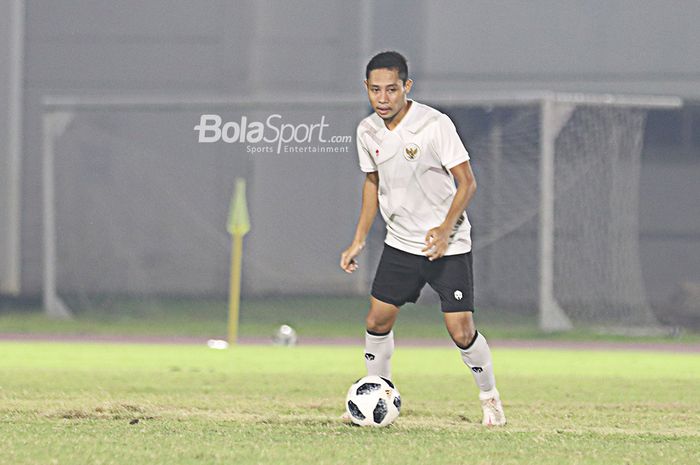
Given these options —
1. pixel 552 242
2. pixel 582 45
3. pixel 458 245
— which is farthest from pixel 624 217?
pixel 458 245

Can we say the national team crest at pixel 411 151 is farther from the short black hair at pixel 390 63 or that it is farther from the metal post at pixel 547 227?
the metal post at pixel 547 227

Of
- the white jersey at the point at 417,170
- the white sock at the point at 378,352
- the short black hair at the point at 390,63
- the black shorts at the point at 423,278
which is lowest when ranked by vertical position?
the white sock at the point at 378,352

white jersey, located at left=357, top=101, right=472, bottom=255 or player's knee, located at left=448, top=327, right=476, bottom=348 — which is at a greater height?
white jersey, located at left=357, top=101, right=472, bottom=255

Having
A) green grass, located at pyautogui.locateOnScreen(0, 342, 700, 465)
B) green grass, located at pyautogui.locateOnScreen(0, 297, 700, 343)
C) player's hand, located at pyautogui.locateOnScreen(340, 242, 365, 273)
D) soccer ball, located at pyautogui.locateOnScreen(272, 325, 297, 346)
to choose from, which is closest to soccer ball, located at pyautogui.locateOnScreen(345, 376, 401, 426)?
green grass, located at pyautogui.locateOnScreen(0, 342, 700, 465)

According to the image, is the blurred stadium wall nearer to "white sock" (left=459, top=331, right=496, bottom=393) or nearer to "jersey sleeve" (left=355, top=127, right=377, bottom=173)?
"jersey sleeve" (left=355, top=127, right=377, bottom=173)

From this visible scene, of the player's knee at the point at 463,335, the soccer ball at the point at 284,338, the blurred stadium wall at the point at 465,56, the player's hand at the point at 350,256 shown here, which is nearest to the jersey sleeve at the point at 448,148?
the player's hand at the point at 350,256

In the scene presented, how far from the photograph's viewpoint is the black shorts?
6.80m

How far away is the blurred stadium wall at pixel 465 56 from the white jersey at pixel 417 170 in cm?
1477

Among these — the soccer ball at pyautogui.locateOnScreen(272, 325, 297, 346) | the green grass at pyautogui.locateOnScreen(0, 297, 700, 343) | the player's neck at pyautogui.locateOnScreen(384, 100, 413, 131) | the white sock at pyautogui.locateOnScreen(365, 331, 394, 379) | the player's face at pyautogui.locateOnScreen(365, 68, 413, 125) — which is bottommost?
the green grass at pyautogui.locateOnScreen(0, 297, 700, 343)

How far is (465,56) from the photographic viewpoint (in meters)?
21.8

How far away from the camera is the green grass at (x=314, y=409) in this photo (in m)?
5.76

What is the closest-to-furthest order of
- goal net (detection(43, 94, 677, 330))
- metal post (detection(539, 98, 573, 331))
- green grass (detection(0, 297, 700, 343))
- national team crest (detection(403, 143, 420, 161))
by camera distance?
national team crest (detection(403, 143, 420, 161)) → metal post (detection(539, 98, 573, 331)) → green grass (detection(0, 297, 700, 343)) → goal net (detection(43, 94, 677, 330))

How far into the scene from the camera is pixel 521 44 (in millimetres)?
21859

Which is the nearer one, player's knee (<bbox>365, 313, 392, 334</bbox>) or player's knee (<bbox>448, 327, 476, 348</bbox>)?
player's knee (<bbox>448, 327, 476, 348</bbox>)
